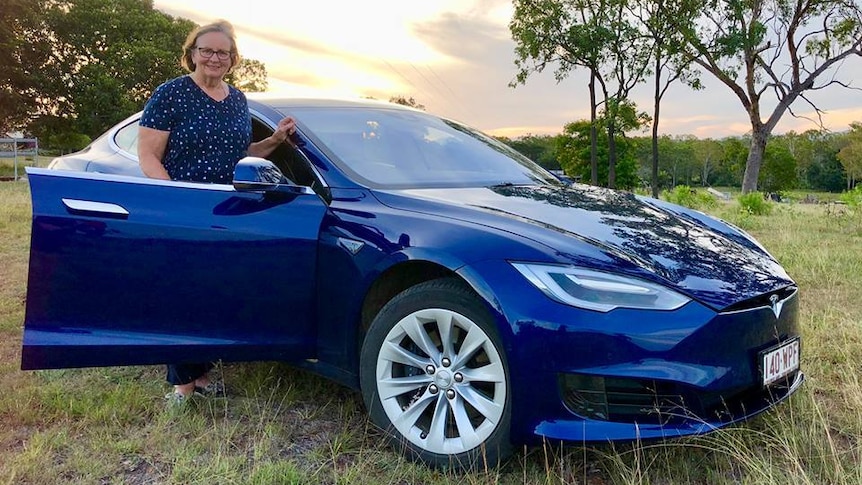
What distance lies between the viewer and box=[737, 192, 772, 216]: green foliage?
1110cm

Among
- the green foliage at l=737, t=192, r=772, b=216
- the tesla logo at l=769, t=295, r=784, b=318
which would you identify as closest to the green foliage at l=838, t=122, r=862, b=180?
the green foliage at l=737, t=192, r=772, b=216

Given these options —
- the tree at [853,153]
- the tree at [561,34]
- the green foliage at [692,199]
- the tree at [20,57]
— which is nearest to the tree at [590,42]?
the tree at [561,34]

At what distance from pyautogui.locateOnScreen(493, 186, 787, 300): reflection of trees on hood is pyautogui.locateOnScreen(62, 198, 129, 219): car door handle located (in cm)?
150

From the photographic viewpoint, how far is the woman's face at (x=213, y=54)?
9.12ft

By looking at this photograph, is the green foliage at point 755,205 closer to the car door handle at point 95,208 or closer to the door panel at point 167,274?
the door panel at point 167,274

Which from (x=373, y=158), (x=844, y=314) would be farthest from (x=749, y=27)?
(x=373, y=158)

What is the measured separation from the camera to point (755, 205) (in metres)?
11.1

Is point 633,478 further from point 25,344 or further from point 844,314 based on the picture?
point 844,314

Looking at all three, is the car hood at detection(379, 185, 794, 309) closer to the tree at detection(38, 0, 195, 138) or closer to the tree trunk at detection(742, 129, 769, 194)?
the tree trunk at detection(742, 129, 769, 194)

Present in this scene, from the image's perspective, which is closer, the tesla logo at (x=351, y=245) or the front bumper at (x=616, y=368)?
the front bumper at (x=616, y=368)

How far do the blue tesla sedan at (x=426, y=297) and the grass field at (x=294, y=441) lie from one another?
21cm

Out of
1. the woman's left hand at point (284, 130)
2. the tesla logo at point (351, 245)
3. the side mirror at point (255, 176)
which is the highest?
the woman's left hand at point (284, 130)

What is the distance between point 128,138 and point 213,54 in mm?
1063

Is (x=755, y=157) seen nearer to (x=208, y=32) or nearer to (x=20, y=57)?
(x=208, y=32)
